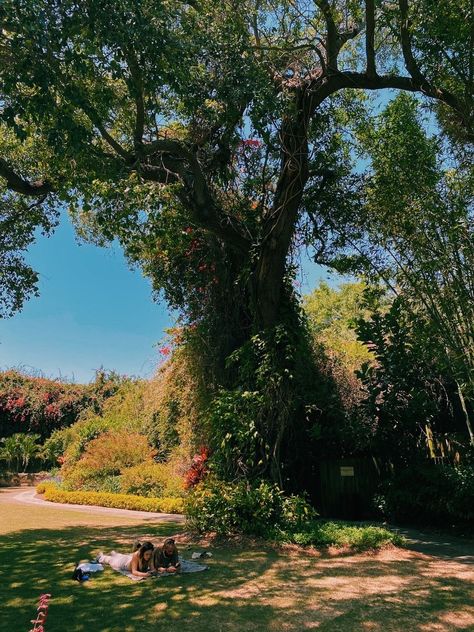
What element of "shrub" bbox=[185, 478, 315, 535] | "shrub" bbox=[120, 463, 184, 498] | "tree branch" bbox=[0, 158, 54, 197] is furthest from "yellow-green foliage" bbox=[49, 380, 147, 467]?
"tree branch" bbox=[0, 158, 54, 197]

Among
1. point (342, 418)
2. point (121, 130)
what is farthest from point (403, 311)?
point (121, 130)

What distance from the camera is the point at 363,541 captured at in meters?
7.39

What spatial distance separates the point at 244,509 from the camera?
809cm

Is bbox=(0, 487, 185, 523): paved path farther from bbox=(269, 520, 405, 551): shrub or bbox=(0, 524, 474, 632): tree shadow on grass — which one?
bbox=(0, 524, 474, 632): tree shadow on grass

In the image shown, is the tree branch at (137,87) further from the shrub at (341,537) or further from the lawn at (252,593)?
the shrub at (341,537)

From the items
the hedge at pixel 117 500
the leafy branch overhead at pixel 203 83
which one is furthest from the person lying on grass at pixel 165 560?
the hedge at pixel 117 500

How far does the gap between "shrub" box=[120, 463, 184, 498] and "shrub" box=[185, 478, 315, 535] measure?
5.03 m

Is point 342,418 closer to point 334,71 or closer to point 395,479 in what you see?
point 395,479

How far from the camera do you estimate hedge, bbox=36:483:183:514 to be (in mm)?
12125

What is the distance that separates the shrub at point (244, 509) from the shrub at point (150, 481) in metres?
5.03

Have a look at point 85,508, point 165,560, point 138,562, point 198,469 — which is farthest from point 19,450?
point 165,560

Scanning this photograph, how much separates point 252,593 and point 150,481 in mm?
9165

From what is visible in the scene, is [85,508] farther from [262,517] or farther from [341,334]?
[341,334]

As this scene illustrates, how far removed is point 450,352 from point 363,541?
3.60m
